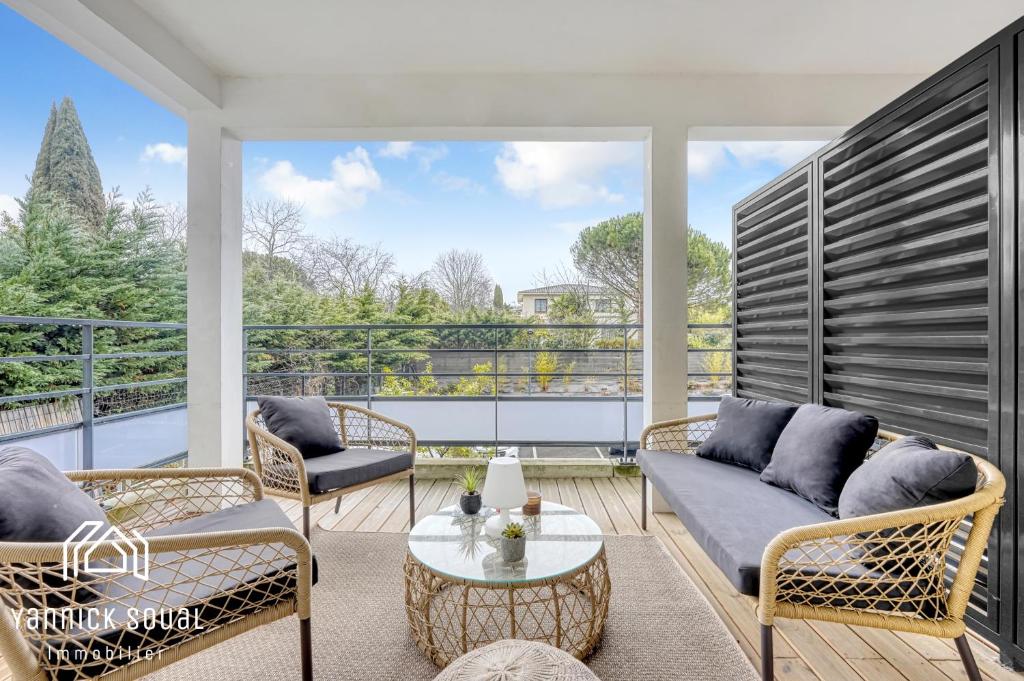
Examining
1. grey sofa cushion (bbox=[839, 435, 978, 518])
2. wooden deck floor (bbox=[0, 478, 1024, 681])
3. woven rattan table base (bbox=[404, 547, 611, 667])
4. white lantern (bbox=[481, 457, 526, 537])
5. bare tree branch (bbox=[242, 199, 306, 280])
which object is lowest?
wooden deck floor (bbox=[0, 478, 1024, 681])

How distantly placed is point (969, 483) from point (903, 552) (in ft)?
0.87

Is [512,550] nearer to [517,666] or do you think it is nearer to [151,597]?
[517,666]

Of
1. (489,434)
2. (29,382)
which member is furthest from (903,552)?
(29,382)

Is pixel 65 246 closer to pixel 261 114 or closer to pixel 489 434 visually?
pixel 261 114

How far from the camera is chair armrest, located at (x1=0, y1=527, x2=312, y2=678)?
1.04 m

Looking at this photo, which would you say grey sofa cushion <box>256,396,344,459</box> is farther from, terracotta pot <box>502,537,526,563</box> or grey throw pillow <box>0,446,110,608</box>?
terracotta pot <box>502,537,526,563</box>

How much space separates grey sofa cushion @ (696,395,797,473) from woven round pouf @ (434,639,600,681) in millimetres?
1635

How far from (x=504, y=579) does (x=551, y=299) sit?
3.94m

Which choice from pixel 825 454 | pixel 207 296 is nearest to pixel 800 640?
pixel 825 454

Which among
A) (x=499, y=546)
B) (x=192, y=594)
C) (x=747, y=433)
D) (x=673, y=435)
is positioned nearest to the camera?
(x=192, y=594)

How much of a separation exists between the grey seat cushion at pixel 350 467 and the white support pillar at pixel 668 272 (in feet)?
5.41

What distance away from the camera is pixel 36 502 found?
1.20 meters

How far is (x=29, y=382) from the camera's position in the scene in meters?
4.16

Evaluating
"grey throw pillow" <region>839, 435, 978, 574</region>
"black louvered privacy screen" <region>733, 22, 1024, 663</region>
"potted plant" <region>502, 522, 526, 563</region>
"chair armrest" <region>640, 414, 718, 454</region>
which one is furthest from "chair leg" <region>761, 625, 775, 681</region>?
"chair armrest" <region>640, 414, 718, 454</region>
